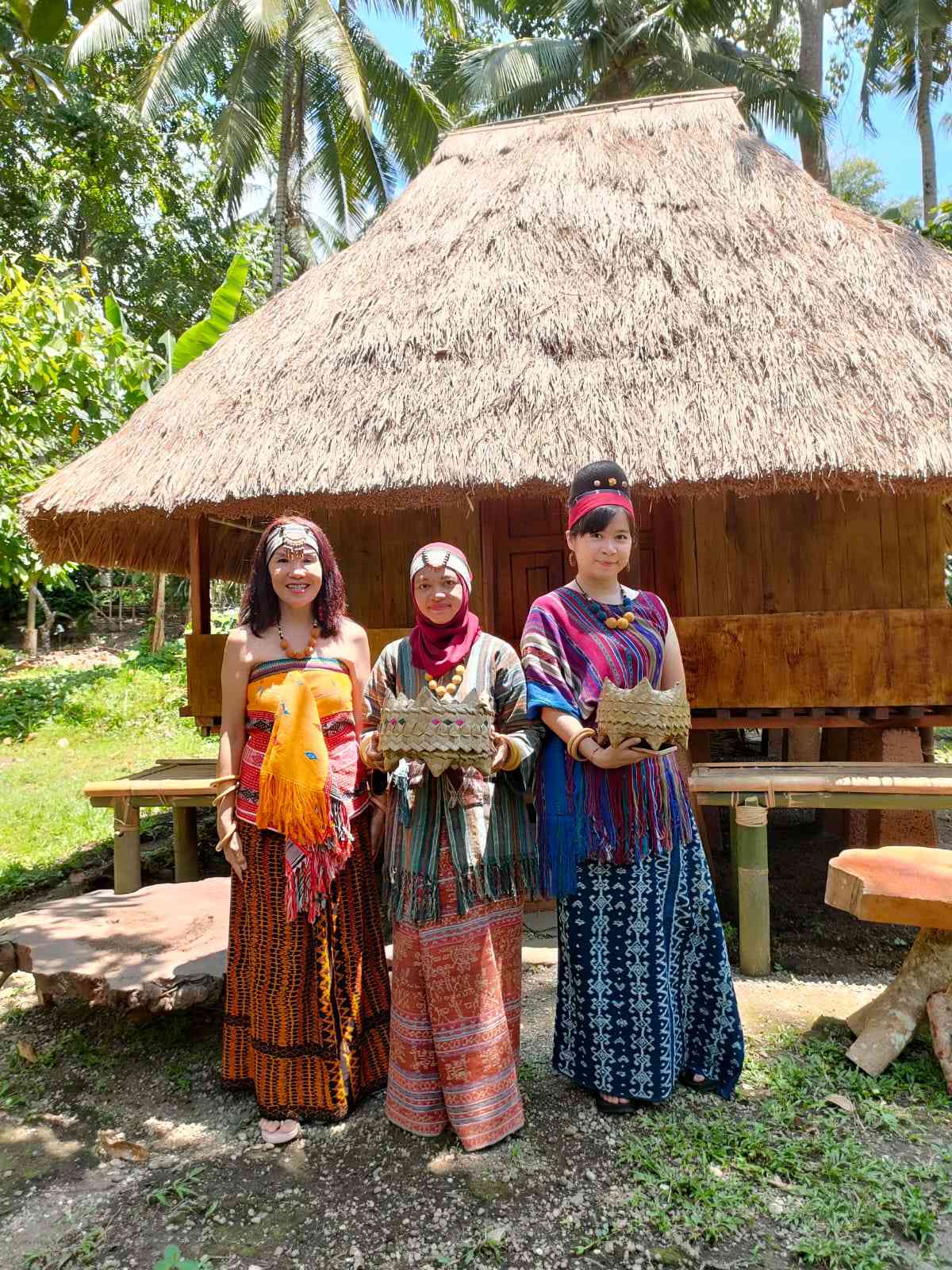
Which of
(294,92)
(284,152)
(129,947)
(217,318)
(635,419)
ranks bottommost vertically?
(129,947)

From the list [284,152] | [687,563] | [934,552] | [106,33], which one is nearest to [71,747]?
[687,563]

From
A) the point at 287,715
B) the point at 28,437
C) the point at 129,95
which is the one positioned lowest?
the point at 287,715

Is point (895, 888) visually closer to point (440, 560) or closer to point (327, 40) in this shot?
point (440, 560)

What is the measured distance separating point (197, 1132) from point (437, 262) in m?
4.89

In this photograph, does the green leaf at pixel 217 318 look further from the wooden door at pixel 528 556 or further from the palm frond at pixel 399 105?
the palm frond at pixel 399 105

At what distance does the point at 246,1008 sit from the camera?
259 centimetres

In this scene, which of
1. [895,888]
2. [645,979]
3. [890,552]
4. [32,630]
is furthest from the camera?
[32,630]

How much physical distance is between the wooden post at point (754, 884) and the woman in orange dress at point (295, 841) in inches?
69.6

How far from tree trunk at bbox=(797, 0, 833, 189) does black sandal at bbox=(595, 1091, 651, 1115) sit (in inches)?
546

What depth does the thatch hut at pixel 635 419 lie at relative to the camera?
420 cm

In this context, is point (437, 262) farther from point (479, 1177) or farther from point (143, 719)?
point (143, 719)

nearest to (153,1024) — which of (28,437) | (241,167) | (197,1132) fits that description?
(197,1132)

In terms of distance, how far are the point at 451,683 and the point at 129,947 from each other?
1.93m

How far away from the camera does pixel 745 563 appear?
5137 mm
